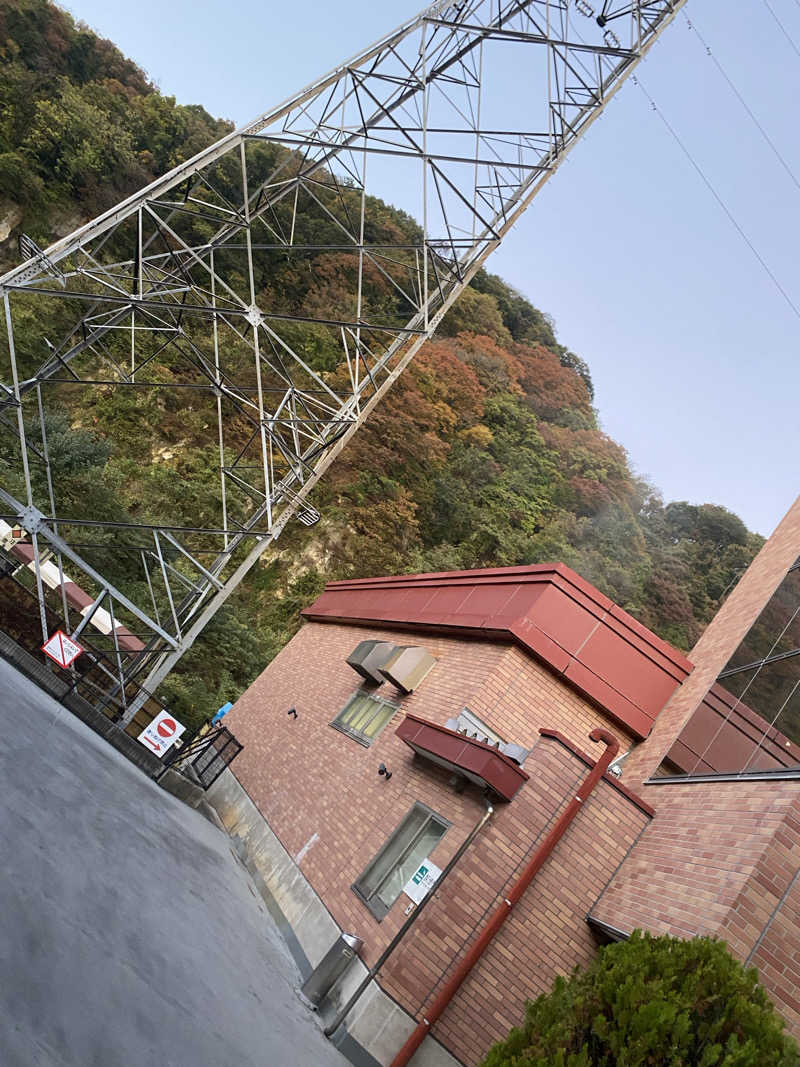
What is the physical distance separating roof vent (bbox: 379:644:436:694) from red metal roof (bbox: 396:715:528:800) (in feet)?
6.76

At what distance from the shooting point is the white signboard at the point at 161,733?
9.35 meters

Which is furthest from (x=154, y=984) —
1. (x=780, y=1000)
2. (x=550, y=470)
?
(x=550, y=470)

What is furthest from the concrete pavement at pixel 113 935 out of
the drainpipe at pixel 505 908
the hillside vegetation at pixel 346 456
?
the hillside vegetation at pixel 346 456

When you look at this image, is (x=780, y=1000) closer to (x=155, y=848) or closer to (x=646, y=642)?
(x=646, y=642)

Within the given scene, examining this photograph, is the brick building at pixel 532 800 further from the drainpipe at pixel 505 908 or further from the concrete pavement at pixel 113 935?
the concrete pavement at pixel 113 935

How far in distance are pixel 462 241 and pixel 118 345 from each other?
19353mm

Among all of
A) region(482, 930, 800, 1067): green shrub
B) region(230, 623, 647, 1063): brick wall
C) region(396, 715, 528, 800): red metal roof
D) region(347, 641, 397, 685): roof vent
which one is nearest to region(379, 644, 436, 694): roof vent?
region(230, 623, 647, 1063): brick wall

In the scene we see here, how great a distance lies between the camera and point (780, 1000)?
4887 mm

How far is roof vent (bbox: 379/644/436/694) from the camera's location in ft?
31.4

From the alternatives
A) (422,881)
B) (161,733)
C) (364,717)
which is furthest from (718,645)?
(161,733)

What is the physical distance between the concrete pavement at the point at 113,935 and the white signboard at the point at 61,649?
476 mm

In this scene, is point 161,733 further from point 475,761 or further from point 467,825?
point 475,761

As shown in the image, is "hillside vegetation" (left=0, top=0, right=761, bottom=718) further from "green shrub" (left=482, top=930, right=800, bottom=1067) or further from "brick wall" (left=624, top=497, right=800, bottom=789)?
"green shrub" (left=482, top=930, right=800, bottom=1067)

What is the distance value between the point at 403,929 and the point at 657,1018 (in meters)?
3.22
